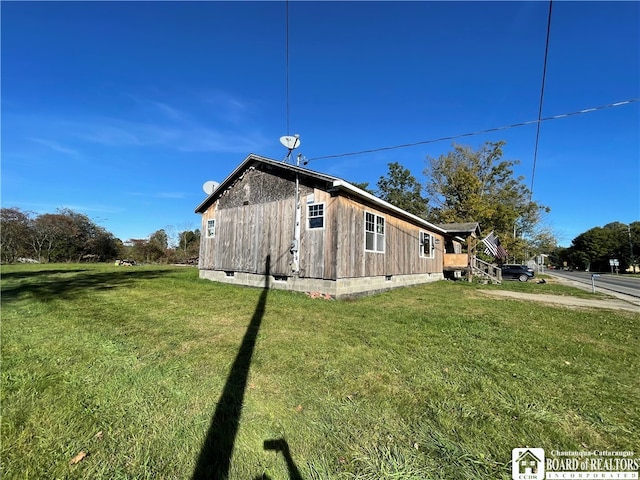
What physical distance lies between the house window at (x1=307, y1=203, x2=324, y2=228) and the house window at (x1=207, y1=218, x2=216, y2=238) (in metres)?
5.93

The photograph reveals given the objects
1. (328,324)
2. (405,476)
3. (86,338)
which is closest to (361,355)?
(328,324)

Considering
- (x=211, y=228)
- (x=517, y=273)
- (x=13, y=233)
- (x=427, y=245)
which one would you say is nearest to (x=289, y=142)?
(x=211, y=228)

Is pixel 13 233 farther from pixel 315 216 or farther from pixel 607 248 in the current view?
pixel 607 248

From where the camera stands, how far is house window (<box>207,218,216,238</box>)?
1368cm

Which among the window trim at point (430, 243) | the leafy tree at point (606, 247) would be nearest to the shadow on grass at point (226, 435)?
the window trim at point (430, 243)

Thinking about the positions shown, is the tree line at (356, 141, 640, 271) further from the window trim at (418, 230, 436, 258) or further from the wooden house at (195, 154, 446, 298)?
the wooden house at (195, 154, 446, 298)

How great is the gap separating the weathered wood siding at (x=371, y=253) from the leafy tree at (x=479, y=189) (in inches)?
667

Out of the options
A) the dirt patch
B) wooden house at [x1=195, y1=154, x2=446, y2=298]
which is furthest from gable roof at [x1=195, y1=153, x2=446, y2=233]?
the dirt patch

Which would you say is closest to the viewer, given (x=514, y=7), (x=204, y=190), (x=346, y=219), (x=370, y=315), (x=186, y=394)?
(x=186, y=394)

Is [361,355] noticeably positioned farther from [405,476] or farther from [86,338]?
[86,338]

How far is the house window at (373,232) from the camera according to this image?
1055cm

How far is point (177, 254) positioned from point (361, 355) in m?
34.4

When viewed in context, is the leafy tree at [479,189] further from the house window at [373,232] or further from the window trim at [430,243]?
→ the house window at [373,232]

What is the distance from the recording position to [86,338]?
4664mm
